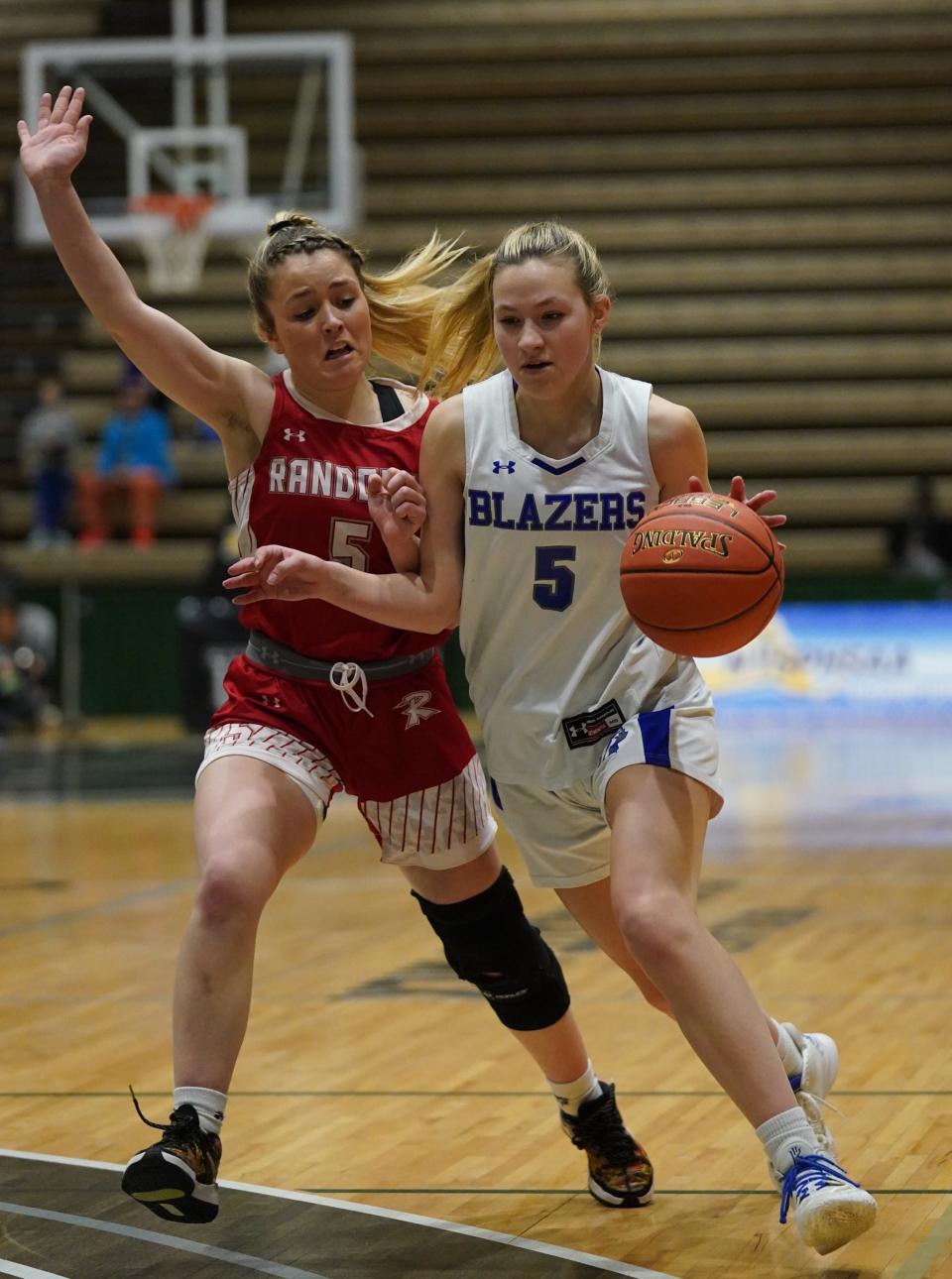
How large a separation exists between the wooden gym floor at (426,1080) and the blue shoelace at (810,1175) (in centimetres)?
18

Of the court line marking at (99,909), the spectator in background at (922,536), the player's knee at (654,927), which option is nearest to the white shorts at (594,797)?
the player's knee at (654,927)

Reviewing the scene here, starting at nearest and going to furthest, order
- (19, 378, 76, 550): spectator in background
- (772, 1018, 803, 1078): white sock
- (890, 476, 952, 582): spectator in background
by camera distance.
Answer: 1. (772, 1018, 803, 1078): white sock
2. (890, 476, 952, 582): spectator in background
3. (19, 378, 76, 550): spectator in background

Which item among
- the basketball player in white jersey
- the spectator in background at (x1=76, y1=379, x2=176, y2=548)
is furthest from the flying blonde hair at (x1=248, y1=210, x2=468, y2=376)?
the spectator in background at (x1=76, y1=379, x2=176, y2=548)

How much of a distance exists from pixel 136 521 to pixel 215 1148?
14.3m

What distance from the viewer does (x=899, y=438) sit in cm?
1714

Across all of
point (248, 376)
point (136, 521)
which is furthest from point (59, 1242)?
point (136, 521)

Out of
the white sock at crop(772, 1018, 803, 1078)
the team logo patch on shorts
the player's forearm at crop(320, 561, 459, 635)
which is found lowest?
the white sock at crop(772, 1018, 803, 1078)

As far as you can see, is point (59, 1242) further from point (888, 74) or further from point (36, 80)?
point (888, 74)

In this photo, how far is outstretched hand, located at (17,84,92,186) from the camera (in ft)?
11.2

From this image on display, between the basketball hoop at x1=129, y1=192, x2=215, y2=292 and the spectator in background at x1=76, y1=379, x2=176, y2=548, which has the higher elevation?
the basketball hoop at x1=129, y1=192, x2=215, y2=292

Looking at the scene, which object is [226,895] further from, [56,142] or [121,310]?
[56,142]

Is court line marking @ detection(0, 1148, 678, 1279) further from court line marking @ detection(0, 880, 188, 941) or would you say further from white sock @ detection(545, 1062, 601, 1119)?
court line marking @ detection(0, 880, 188, 941)

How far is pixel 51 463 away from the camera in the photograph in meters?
16.6

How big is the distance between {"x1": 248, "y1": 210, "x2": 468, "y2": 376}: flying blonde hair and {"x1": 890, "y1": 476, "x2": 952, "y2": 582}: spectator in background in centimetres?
1220
